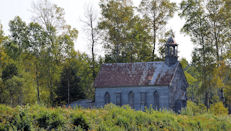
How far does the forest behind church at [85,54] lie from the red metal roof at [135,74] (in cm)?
537

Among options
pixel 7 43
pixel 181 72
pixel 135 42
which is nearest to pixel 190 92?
pixel 135 42

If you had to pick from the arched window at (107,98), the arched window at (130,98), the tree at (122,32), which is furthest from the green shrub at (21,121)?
the tree at (122,32)

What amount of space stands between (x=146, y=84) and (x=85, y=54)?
1710 centimetres

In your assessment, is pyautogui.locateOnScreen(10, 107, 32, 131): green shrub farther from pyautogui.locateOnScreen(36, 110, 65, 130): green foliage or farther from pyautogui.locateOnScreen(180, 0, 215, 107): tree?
pyautogui.locateOnScreen(180, 0, 215, 107): tree

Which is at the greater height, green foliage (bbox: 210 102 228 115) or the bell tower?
the bell tower

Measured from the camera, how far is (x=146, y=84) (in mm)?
49031

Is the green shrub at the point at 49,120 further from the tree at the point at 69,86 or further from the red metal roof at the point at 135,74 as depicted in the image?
the tree at the point at 69,86

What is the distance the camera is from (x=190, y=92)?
94.4 metres

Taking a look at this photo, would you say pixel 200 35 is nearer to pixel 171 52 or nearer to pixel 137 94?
pixel 171 52

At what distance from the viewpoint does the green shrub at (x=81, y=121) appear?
20280 millimetres

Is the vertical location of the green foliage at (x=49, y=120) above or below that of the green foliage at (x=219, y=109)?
above

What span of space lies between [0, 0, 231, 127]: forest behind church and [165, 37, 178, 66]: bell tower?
277 centimetres

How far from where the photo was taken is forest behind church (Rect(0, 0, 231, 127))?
51.1 meters

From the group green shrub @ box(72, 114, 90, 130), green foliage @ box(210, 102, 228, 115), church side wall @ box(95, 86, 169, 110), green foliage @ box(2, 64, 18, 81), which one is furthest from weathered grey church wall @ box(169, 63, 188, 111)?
green shrub @ box(72, 114, 90, 130)
